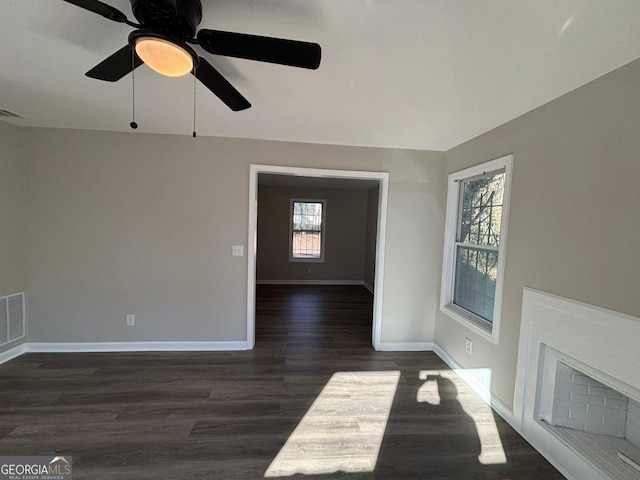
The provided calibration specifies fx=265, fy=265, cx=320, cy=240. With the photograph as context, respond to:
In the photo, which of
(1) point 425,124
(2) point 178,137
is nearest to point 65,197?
(2) point 178,137

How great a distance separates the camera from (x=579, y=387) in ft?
5.92

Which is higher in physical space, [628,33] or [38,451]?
[628,33]

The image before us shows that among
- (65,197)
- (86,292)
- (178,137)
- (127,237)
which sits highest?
(178,137)

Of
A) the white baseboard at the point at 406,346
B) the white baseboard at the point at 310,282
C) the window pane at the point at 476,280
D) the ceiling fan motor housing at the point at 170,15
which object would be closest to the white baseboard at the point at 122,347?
the white baseboard at the point at 406,346

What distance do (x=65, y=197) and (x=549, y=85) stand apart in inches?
172

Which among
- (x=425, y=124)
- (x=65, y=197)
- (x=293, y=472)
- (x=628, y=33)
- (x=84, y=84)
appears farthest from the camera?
(x=65, y=197)

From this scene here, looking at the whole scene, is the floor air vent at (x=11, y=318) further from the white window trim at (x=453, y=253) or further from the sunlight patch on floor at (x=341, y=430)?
the white window trim at (x=453, y=253)

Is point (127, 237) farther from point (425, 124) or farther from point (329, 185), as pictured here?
point (329, 185)

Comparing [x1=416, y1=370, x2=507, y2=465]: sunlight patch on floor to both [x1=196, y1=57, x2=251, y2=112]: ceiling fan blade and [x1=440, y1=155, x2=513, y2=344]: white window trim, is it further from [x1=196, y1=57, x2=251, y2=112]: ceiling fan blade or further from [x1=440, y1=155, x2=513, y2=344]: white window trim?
[x1=196, y1=57, x2=251, y2=112]: ceiling fan blade

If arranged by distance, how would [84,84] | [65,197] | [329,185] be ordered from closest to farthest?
[84,84] → [65,197] → [329,185]

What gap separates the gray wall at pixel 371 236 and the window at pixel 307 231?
1.20 meters

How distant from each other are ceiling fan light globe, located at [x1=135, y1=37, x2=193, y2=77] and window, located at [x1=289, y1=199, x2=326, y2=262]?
19.3 feet

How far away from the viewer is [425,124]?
241 centimetres

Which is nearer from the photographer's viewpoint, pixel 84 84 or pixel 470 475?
pixel 470 475
